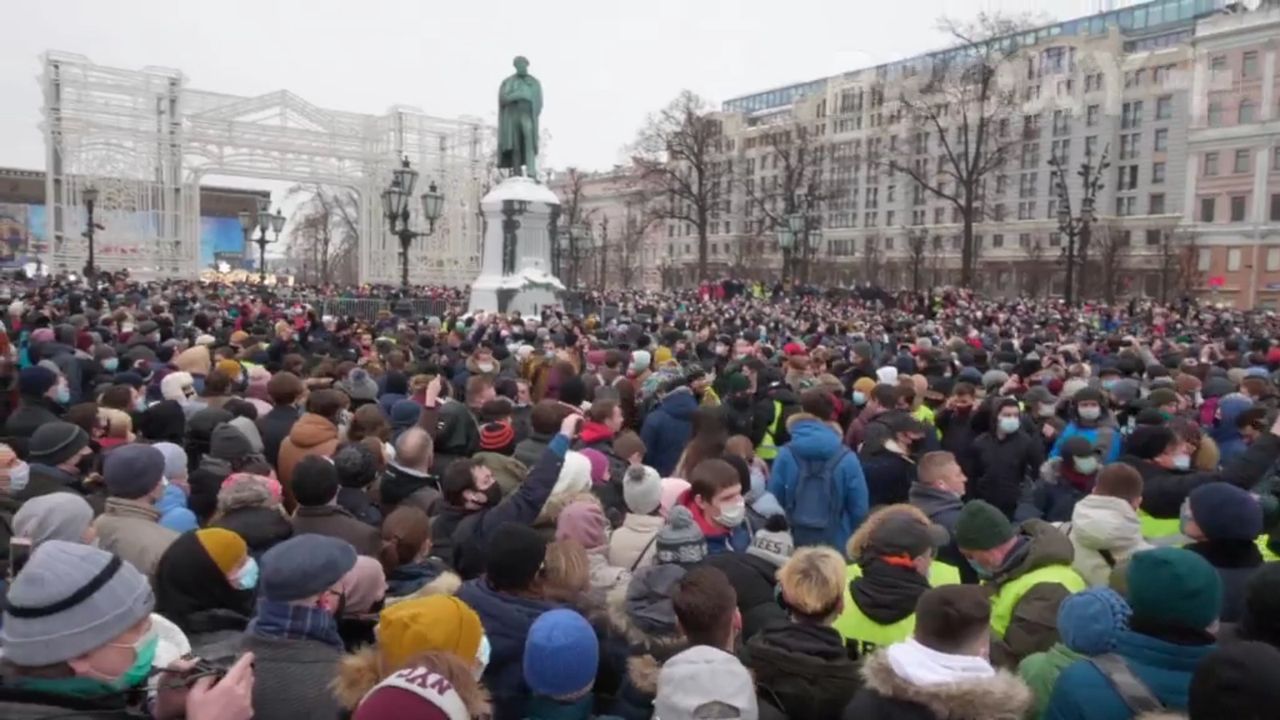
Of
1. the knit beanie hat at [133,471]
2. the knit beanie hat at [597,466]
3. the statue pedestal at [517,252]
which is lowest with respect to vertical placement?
the knit beanie hat at [597,466]

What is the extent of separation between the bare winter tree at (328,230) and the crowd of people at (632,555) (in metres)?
56.0

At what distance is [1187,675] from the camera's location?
292cm

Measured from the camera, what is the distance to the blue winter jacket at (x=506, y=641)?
3.46 m

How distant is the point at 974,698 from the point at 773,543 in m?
1.60

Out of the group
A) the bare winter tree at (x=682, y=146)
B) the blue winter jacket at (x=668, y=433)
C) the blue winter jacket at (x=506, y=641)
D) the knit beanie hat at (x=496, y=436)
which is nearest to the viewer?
the blue winter jacket at (x=506, y=641)

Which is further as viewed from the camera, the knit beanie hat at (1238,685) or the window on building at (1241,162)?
the window on building at (1241,162)

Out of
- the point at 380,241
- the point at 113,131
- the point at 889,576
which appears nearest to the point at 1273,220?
the point at 380,241

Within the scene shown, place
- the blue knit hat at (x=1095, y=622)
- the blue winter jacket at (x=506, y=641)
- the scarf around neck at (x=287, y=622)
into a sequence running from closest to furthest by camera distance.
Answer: the blue knit hat at (x=1095, y=622) → the scarf around neck at (x=287, y=622) → the blue winter jacket at (x=506, y=641)

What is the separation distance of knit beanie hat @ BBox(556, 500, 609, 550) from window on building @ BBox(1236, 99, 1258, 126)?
7993cm

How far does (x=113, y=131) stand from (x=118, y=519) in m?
44.5

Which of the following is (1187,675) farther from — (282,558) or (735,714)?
(282,558)

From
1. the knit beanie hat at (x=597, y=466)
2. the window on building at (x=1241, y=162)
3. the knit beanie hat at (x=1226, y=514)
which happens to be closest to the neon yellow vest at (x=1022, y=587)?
the knit beanie hat at (x=1226, y=514)

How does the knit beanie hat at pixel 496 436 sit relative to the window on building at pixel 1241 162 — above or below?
below

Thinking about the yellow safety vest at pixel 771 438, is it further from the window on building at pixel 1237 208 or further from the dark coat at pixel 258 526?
the window on building at pixel 1237 208
